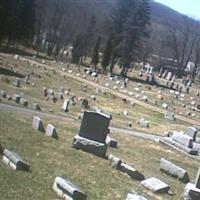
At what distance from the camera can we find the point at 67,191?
13133mm

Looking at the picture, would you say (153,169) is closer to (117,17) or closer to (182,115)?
(182,115)

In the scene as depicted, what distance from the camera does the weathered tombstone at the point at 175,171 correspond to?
18359 mm

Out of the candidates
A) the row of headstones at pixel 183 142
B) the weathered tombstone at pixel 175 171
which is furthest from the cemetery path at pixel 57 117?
the weathered tombstone at pixel 175 171

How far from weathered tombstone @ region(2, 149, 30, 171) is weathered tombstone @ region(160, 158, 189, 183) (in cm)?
606

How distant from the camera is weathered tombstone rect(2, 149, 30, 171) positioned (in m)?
14.5

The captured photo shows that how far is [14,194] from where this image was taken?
1263 cm

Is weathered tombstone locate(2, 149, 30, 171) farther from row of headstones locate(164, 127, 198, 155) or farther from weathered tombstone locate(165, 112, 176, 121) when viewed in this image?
weathered tombstone locate(165, 112, 176, 121)

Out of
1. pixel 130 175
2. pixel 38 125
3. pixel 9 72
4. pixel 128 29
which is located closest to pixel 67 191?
pixel 130 175

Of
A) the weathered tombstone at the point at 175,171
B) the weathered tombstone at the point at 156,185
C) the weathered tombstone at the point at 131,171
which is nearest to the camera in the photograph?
the weathered tombstone at the point at 156,185

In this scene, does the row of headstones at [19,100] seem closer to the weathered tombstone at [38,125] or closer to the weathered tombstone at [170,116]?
the weathered tombstone at [38,125]

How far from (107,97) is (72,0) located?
453 feet

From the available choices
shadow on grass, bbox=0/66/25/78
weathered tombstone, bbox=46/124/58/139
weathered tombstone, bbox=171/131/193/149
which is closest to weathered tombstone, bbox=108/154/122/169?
weathered tombstone, bbox=46/124/58/139

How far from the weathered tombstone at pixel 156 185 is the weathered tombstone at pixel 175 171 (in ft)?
6.51

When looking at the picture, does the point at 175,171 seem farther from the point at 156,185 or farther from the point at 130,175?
the point at 156,185
